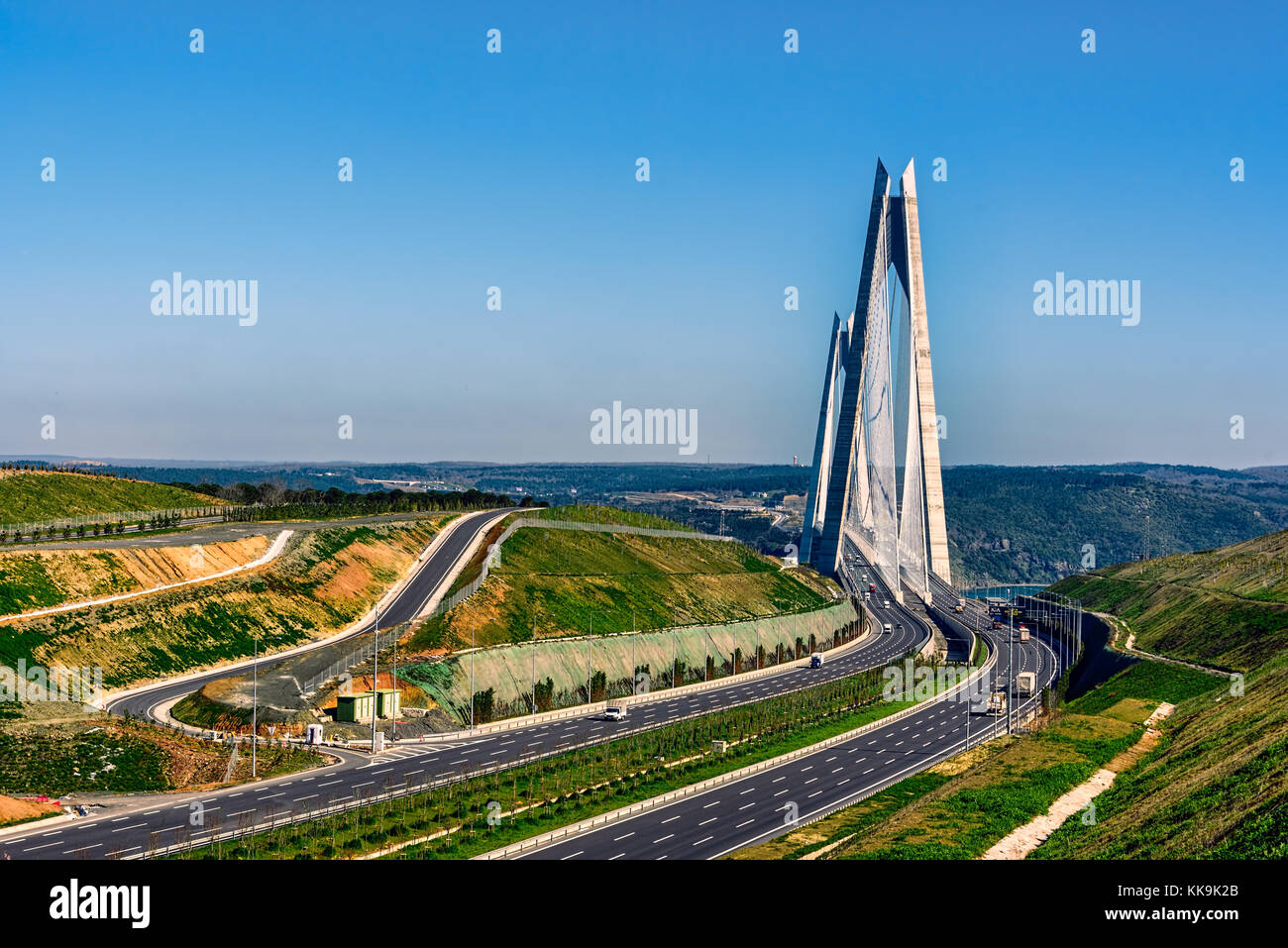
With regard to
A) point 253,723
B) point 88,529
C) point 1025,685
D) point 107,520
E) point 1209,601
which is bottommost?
point 1025,685

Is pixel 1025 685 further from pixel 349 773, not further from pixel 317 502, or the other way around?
pixel 317 502

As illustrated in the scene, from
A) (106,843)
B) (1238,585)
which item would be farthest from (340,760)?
(1238,585)

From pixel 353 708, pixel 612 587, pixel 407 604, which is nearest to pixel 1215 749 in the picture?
pixel 353 708

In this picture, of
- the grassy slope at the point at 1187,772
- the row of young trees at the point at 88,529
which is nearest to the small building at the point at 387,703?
the grassy slope at the point at 1187,772

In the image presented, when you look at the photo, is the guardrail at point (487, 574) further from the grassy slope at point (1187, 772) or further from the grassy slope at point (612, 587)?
the grassy slope at point (1187, 772)

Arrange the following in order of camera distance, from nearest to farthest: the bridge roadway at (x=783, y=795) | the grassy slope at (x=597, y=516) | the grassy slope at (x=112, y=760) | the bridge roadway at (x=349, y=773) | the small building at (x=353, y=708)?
the bridge roadway at (x=349, y=773), the bridge roadway at (x=783, y=795), the grassy slope at (x=112, y=760), the small building at (x=353, y=708), the grassy slope at (x=597, y=516)

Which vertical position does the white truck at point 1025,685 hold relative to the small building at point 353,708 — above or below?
below
